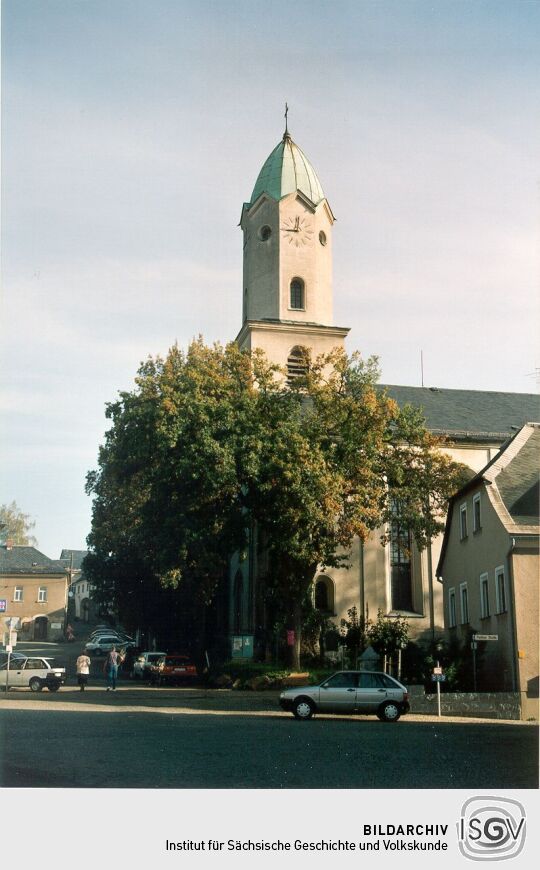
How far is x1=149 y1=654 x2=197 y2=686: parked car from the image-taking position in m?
42.3

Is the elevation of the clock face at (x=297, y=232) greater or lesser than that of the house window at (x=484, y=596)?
greater

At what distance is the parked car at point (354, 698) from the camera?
25.5 meters

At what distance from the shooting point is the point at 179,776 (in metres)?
13.2

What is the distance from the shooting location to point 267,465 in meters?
35.5

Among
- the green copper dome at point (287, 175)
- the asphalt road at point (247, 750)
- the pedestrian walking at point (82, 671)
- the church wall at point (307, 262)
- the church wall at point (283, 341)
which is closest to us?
the asphalt road at point (247, 750)

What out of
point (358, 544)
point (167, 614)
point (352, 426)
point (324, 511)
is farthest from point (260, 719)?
point (167, 614)

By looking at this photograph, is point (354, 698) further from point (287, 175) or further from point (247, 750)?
point (287, 175)

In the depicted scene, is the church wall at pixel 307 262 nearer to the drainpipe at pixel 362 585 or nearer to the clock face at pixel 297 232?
the clock face at pixel 297 232

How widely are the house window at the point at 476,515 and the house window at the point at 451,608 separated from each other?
14.1ft

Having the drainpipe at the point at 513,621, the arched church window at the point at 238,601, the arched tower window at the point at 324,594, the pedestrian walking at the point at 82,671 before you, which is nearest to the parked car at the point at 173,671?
the pedestrian walking at the point at 82,671

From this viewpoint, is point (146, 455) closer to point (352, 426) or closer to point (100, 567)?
point (352, 426)
